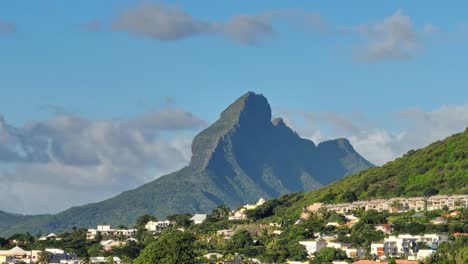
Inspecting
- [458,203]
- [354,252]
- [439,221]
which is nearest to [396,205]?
[458,203]

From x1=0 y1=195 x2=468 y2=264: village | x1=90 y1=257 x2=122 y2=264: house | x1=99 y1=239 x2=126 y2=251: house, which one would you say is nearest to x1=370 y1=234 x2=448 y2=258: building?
x1=0 y1=195 x2=468 y2=264: village

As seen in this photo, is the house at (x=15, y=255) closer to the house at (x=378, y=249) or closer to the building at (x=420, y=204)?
the house at (x=378, y=249)

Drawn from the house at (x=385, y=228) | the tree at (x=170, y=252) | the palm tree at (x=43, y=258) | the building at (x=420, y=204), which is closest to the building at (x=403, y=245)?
the house at (x=385, y=228)

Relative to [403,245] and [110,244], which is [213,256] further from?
[110,244]

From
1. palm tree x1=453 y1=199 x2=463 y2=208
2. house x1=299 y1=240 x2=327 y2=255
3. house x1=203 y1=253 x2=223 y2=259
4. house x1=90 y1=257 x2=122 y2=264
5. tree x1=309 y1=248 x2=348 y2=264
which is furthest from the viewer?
palm tree x1=453 y1=199 x2=463 y2=208

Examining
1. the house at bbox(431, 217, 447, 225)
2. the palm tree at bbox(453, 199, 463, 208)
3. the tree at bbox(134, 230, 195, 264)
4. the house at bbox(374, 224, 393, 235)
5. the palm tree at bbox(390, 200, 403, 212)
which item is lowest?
the tree at bbox(134, 230, 195, 264)

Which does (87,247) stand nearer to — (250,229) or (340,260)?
(250,229)

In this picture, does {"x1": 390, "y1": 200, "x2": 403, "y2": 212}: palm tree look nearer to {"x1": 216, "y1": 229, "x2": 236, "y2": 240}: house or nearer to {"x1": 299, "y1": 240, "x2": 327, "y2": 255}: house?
{"x1": 216, "y1": 229, "x2": 236, "y2": 240}: house

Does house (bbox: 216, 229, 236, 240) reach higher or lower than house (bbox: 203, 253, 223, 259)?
higher
